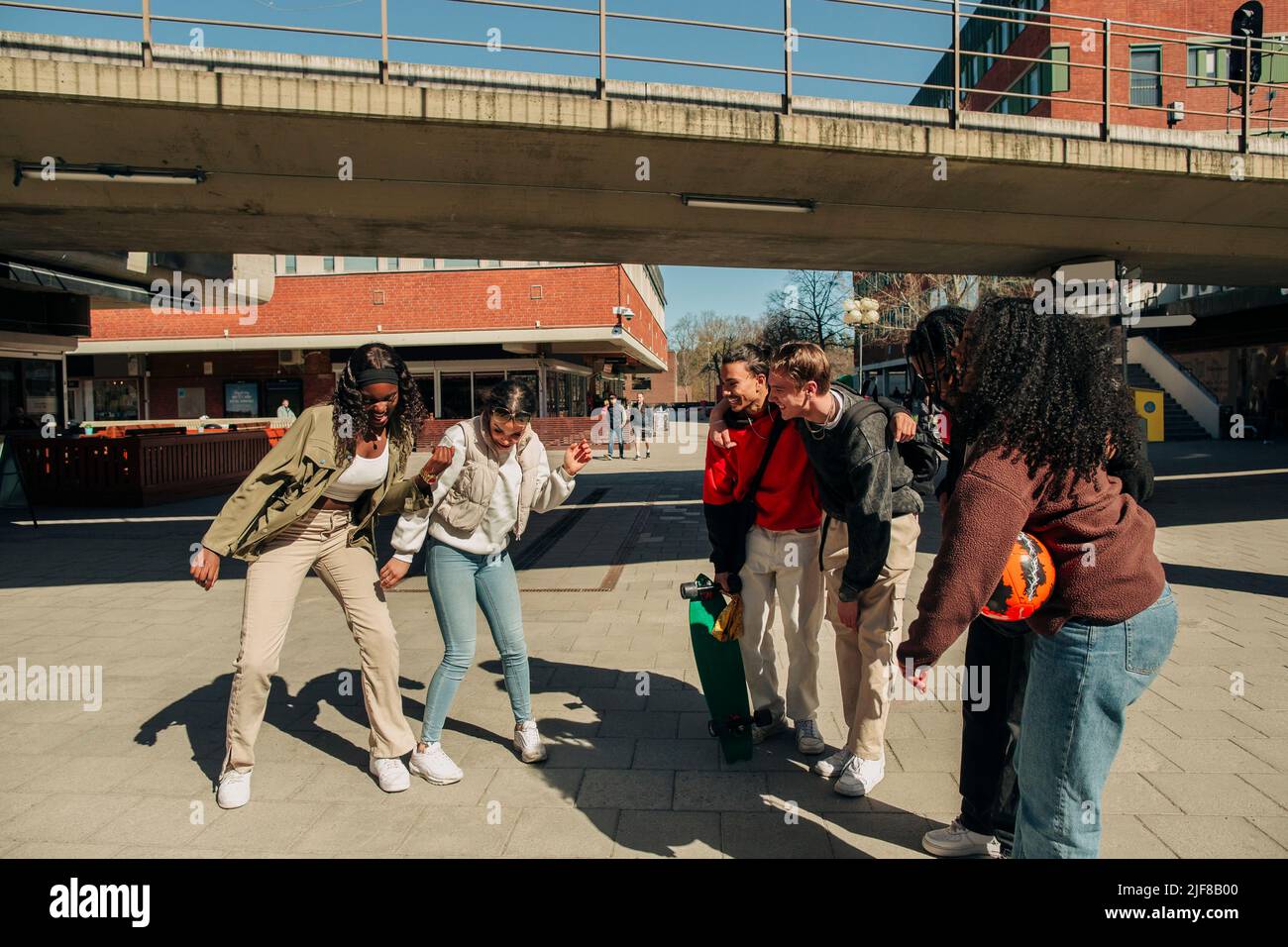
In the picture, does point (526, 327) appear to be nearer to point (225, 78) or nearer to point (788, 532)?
point (225, 78)

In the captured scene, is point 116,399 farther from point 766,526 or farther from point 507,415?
point 766,526

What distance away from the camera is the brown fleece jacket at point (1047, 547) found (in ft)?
6.59

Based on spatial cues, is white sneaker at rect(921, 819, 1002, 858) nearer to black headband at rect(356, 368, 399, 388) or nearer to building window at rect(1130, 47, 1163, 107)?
black headband at rect(356, 368, 399, 388)

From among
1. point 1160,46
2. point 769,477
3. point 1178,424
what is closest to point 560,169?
point 769,477

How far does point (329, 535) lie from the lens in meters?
3.62

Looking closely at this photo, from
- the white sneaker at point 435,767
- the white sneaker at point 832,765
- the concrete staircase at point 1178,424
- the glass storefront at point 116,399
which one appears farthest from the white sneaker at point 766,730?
the glass storefront at point 116,399

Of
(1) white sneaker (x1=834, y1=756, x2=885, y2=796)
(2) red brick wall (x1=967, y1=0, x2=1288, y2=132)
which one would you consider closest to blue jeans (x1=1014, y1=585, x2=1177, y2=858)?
(1) white sneaker (x1=834, y1=756, x2=885, y2=796)

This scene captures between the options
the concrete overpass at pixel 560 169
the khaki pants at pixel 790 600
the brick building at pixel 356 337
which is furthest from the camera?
the brick building at pixel 356 337

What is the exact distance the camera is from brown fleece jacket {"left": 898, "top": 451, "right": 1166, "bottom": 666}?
6.59ft

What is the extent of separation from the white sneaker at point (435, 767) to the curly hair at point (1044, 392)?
2574mm

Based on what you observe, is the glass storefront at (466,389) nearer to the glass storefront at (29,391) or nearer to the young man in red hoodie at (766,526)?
the glass storefront at (29,391)

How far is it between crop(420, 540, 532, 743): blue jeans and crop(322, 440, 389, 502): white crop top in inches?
14.4

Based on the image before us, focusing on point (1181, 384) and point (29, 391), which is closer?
point (29, 391)

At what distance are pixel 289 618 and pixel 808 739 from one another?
2.31m
